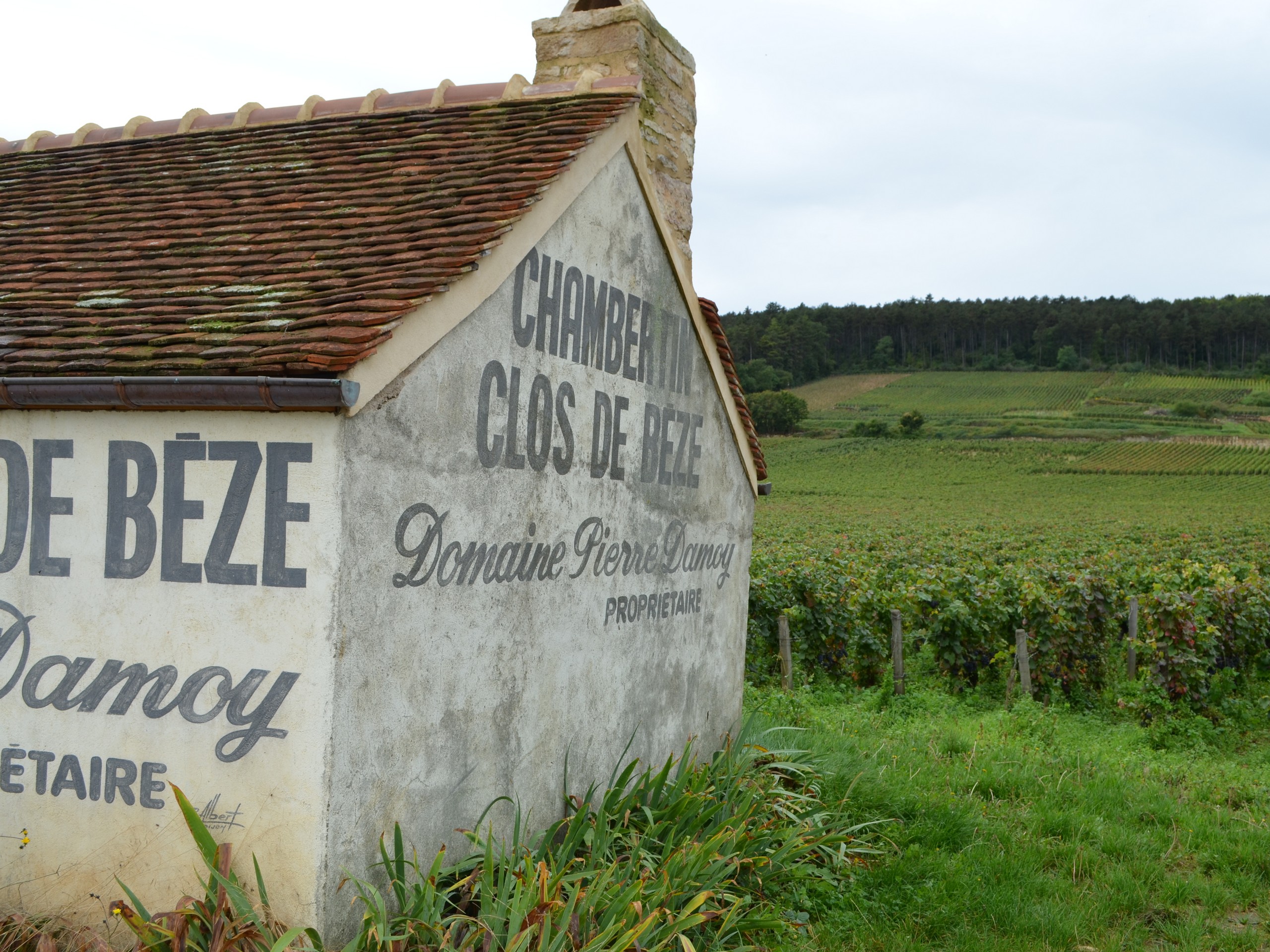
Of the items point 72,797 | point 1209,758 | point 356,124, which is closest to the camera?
point 72,797

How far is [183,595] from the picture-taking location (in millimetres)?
4434

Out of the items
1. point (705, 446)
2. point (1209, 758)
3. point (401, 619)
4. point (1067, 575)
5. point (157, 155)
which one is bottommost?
point (1209, 758)

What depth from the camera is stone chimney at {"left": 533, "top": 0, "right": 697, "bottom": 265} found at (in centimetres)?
764

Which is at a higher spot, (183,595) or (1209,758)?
(183,595)

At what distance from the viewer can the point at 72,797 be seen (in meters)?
4.54

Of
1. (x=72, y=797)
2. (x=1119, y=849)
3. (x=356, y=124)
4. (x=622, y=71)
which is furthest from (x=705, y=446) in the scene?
(x=72, y=797)

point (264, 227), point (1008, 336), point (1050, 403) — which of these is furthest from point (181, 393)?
point (1008, 336)

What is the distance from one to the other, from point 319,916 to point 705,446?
4.53 m

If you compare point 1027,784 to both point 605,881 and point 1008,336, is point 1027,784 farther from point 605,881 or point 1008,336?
point 1008,336

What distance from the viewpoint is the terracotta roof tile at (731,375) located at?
8141mm

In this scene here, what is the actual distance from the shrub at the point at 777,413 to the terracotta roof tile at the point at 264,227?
8077cm

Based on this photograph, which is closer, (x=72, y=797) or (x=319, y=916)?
(x=319, y=916)

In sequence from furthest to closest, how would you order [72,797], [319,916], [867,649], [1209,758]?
1. [867,649]
2. [1209,758]
3. [72,797]
4. [319,916]

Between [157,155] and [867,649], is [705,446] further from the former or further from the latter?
[867,649]
